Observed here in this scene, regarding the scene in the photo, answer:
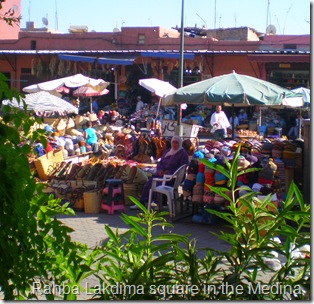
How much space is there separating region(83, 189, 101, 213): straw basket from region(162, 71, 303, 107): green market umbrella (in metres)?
2.29

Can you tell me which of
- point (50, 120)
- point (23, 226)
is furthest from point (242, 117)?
point (23, 226)

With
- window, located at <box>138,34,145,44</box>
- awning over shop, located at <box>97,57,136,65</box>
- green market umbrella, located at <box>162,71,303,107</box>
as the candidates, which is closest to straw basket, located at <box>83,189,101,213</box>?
green market umbrella, located at <box>162,71,303,107</box>

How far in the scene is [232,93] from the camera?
33.3ft

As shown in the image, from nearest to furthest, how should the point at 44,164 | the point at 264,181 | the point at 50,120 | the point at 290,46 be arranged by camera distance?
1. the point at 264,181
2. the point at 44,164
3. the point at 50,120
4. the point at 290,46

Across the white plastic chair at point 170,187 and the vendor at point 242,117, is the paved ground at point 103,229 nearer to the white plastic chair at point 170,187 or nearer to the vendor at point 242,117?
the white plastic chair at point 170,187

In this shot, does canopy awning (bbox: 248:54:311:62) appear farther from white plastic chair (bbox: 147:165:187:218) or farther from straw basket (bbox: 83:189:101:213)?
straw basket (bbox: 83:189:101:213)

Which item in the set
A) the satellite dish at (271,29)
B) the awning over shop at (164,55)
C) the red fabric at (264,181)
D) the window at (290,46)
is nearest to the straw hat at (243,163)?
the red fabric at (264,181)

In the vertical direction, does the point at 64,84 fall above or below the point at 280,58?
below

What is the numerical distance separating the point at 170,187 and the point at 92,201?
1440 mm

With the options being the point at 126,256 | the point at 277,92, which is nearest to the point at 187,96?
the point at 277,92

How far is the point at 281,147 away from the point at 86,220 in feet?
11.1

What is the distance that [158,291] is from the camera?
9.11ft

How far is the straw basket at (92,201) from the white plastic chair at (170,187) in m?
0.95

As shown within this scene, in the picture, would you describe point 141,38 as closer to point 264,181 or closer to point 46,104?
point 46,104
